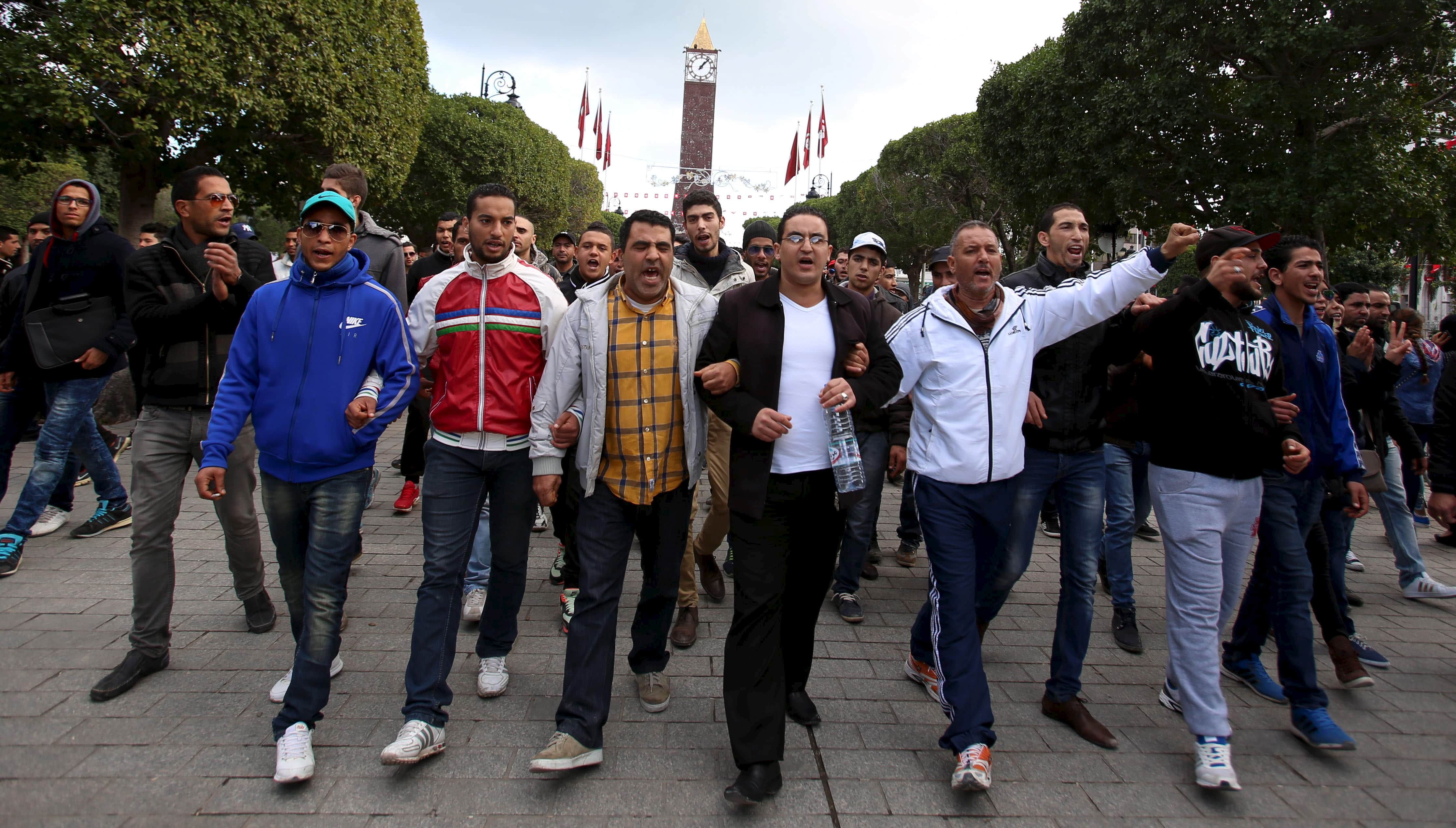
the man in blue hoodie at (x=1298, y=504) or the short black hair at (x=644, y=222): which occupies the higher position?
the short black hair at (x=644, y=222)

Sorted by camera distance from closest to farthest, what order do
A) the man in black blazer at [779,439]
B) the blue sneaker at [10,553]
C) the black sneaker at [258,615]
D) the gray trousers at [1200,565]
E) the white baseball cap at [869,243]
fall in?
the man in black blazer at [779,439] → the gray trousers at [1200,565] → the black sneaker at [258,615] → the blue sneaker at [10,553] → the white baseball cap at [869,243]

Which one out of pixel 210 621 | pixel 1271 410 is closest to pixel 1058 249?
pixel 1271 410

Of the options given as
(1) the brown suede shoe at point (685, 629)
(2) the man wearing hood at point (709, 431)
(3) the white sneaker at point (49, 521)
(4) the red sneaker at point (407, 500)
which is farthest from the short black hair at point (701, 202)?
(3) the white sneaker at point (49, 521)

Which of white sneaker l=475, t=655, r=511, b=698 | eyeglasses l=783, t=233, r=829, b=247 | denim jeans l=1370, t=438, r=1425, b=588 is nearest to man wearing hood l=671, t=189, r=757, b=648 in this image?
white sneaker l=475, t=655, r=511, b=698

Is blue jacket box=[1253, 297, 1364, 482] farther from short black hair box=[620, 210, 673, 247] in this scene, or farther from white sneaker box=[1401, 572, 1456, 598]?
short black hair box=[620, 210, 673, 247]

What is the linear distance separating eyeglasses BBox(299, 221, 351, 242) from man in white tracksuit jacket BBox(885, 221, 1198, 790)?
2.27 meters

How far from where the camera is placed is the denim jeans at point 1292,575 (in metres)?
3.39

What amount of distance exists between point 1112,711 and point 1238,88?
1637 cm

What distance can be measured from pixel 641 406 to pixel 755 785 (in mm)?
1407

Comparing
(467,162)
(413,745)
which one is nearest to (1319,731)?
(413,745)

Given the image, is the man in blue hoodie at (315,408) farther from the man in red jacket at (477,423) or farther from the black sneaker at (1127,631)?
the black sneaker at (1127,631)

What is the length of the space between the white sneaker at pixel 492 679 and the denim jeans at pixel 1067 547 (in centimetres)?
206

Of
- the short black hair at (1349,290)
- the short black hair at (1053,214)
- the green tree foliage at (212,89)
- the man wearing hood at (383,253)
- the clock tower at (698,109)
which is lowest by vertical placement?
the man wearing hood at (383,253)

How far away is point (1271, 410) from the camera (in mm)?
3297
